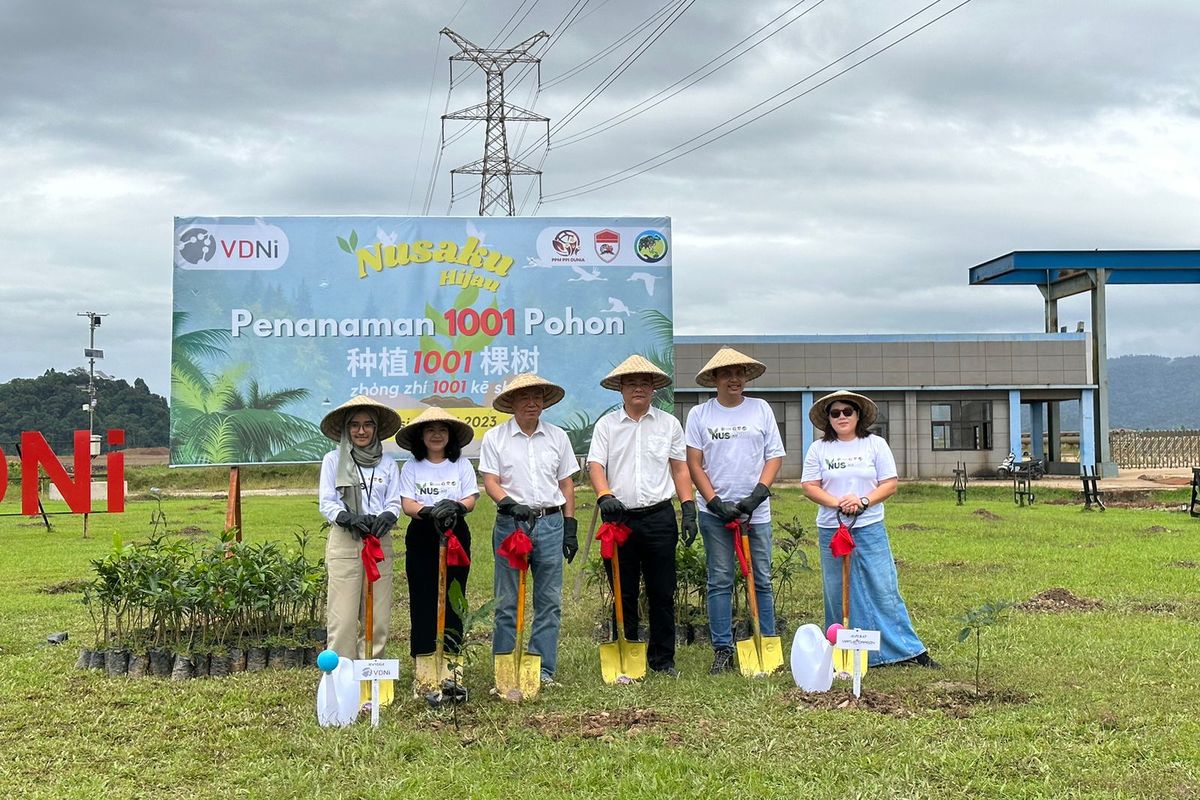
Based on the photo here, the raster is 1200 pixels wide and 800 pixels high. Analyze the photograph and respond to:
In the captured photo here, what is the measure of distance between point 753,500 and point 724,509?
172 millimetres

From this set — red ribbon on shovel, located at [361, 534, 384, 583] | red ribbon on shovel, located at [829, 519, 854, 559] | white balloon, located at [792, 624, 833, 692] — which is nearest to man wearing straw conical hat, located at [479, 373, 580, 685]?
red ribbon on shovel, located at [361, 534, 384, 583]

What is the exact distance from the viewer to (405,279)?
9.37 m

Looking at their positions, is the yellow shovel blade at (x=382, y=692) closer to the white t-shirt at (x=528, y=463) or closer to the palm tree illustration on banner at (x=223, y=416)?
the white t-shirt at (x=528, y=463)

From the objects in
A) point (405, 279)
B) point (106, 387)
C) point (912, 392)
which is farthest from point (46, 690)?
point (106, 387)

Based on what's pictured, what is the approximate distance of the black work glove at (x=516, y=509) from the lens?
626 cm

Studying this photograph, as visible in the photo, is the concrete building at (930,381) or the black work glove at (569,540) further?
the concrete building at (930,381)

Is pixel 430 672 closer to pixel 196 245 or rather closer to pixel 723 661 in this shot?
pixel 723 661

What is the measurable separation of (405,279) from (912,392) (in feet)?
89.4

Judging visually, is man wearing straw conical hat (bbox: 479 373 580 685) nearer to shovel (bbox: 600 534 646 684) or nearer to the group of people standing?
the group of people standing

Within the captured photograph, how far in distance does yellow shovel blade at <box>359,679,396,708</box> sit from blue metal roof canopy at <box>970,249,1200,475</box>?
96.7ft

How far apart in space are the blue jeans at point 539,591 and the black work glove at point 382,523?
64 centimetres

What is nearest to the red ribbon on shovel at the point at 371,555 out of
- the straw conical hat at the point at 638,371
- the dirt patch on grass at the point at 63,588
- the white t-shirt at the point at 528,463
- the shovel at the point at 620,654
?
the white t-shirt at the point at 528,463

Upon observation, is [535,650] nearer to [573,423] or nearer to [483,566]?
[573,423]

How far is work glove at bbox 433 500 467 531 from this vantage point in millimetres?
6070
